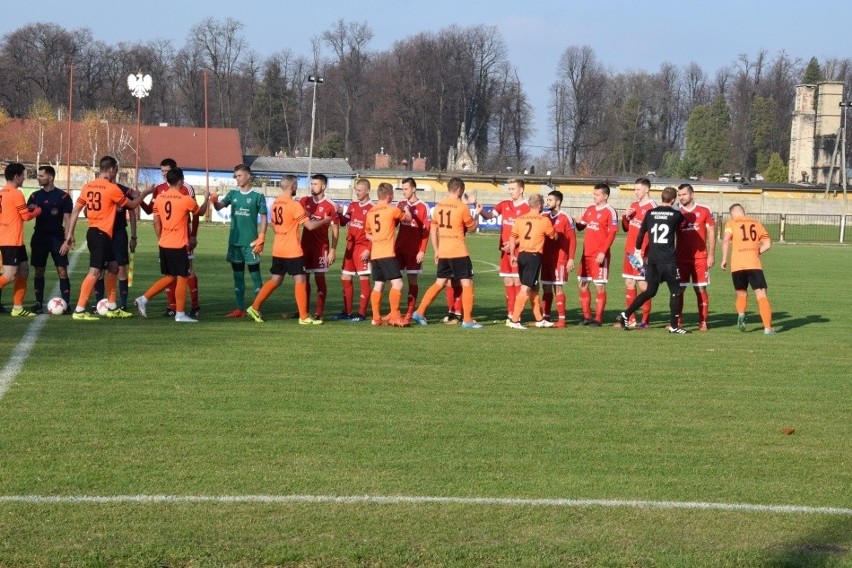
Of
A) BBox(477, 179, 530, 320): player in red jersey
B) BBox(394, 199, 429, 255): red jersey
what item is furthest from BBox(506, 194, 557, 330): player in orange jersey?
BBox(394, 199, 429, 255): red jersey

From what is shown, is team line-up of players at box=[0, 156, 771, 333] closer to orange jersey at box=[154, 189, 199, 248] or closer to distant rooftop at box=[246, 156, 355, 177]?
orange jersey at box=[154, 189, 199, 248]

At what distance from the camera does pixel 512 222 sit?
15773mm

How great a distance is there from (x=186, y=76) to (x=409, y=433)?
9730 cm

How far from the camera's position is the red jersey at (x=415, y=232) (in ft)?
51.0

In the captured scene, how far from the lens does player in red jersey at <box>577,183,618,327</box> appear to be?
15336 mm

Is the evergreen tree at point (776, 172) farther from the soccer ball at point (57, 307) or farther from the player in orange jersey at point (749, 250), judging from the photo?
the soccer ball at point (57, 307)

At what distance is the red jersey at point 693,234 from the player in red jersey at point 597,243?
3.06 feet

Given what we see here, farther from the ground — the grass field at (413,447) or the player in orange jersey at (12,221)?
the player in orange jersey at (12,221)

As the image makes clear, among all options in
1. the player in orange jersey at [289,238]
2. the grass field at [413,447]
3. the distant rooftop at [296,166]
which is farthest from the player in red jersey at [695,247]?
the distant rooftop at [296,166]

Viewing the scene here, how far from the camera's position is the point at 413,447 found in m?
7.59

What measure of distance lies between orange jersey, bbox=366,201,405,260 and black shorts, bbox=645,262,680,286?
343 cm

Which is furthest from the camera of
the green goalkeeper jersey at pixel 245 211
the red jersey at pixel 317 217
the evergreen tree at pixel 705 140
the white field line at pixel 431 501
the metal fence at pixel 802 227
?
the evergreen tree at pixel 705 140

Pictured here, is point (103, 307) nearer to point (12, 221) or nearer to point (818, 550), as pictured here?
point (12, 221)

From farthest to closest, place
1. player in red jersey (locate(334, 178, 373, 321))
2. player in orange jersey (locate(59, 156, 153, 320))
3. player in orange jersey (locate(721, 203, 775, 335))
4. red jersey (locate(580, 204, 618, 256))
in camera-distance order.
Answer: player in red jersey (locate(334, 178, 373, 321))
red jersey (locate(580, 204, 618, 256))
player in orange jersey (locate(721, 203, 775, 335))
player in orange jersey (locate(59, 156, 153, 320))
